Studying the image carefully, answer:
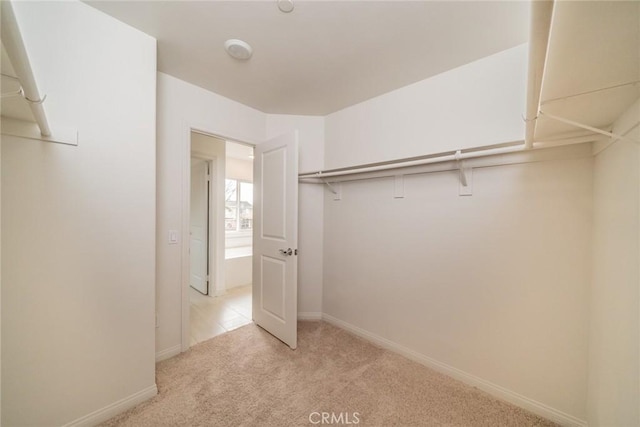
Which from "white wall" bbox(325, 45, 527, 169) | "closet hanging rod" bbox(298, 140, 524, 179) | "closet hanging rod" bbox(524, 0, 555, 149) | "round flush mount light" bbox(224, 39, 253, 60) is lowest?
"closet hanging rod" bbox(298, 140, 524, 179)

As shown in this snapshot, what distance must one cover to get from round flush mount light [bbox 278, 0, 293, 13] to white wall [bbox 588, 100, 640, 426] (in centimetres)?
168

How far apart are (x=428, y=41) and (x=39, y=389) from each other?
3.06 meters

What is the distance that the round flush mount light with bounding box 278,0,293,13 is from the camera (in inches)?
48.9

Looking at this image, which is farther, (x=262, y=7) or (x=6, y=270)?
(x=262, y=7)

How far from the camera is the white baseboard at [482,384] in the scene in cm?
136

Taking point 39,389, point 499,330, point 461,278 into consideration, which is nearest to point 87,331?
point 39,389

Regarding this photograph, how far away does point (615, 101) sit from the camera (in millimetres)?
937

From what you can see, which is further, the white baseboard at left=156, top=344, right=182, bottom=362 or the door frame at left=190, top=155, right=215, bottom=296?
the door frame at left=190, top=155, right=215, bottom=296

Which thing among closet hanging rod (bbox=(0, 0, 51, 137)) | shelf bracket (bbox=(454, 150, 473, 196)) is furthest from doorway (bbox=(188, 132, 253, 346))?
shelf bracket (bbox=(454, 150, 473, 196))

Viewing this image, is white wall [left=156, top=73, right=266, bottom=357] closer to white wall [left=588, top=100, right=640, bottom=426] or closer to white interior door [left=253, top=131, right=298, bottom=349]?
white interior door [left=253, top=131, right=298, bottom=349]

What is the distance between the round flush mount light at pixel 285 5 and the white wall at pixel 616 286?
1682 millimetres

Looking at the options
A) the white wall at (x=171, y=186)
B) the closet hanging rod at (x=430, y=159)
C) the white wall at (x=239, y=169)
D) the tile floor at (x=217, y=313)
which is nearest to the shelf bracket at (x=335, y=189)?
the closet hanging rod at (x=430, y=159)

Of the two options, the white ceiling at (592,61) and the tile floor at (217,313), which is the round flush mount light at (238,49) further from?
the tile floor at (217,313)

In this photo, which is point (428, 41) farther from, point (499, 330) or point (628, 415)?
point (628, 415)
